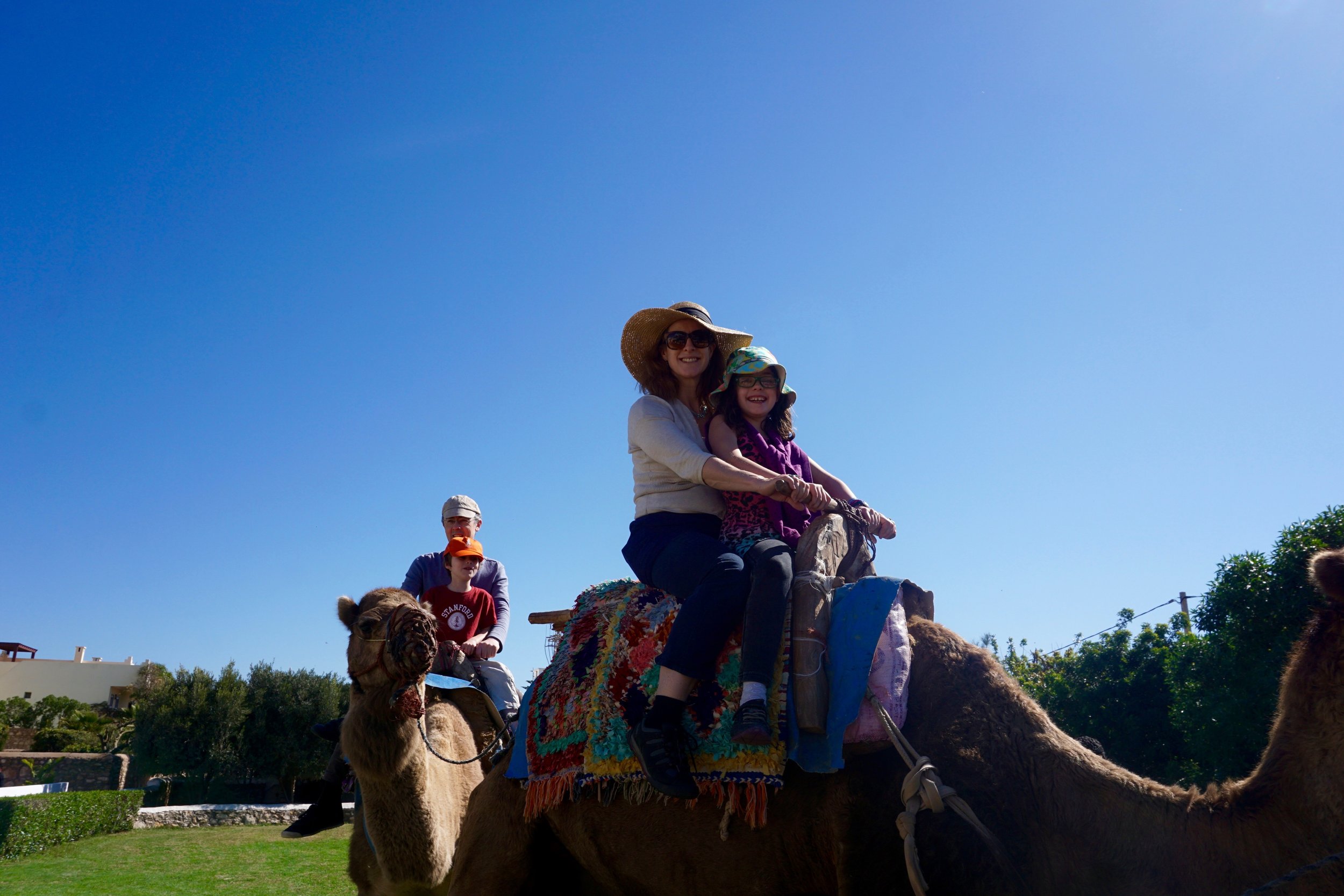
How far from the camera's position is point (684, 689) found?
11.3 ft

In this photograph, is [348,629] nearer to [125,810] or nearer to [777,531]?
[777,531]

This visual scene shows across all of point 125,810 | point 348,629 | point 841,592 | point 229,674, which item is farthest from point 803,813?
point 229,674

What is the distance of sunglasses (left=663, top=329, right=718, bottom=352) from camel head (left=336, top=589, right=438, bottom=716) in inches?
85.2

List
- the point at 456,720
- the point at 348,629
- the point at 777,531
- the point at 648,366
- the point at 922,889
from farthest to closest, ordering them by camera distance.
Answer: the point at 456,720 < the point at 348,629 < the point at 648,366 < the point at 777,531 < the point at 922,889

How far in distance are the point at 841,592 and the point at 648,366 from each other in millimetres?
1826

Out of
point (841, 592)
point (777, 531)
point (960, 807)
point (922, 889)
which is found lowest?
point (922, 889)

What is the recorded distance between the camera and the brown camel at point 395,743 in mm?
5012

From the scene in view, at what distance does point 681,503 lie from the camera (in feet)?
13.3

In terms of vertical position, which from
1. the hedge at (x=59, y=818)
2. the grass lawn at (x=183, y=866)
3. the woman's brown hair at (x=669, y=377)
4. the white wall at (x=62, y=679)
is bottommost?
the grass lawn at (x=183, y=866)

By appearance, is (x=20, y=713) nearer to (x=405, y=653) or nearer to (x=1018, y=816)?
(x=405, y=653)

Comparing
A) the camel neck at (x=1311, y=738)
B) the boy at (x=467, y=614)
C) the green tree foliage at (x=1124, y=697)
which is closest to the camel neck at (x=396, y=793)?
the boy at (x=467, y=614)

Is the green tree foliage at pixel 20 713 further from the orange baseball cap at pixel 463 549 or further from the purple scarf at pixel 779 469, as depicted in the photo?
the purple scarf at pixel 779 469

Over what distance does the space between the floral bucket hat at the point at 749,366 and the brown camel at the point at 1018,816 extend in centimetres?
132

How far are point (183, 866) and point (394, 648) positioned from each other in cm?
1957
